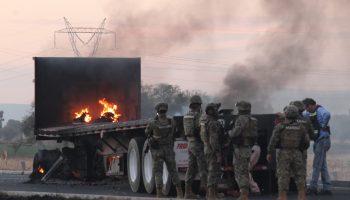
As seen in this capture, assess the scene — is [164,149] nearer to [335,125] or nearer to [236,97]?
[236,97]

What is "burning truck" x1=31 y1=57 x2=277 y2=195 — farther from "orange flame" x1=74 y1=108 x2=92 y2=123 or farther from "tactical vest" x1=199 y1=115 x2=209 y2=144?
"tactical vest" x1=199 y1=115 x2=209 y2=144

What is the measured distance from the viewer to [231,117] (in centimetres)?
1584

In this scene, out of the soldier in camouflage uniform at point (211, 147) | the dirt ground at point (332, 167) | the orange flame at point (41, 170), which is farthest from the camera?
the dirt ground at point (332, 167)

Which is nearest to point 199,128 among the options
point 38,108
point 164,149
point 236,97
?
point 164,149

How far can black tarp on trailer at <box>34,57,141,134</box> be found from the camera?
23.9 metres

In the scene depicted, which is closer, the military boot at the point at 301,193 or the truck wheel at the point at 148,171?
the military boot at the point at 301,193

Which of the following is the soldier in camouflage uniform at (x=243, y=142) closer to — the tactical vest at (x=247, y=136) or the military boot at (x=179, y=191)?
the tactical vest at (x=247, y=136)

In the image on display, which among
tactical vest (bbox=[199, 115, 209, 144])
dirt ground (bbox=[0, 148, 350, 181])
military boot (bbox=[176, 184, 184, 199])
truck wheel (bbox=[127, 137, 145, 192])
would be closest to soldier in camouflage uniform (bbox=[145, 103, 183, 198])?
military boot (bbox=[176, 184, 184, 199])

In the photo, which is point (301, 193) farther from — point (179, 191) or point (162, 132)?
point (162, 132)

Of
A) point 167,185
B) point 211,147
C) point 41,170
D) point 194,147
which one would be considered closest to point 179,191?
point 194,147

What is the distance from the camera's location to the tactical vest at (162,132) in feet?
50.5

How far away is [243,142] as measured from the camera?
14.0m

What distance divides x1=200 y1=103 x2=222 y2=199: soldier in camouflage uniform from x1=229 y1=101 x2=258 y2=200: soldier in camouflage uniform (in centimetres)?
58

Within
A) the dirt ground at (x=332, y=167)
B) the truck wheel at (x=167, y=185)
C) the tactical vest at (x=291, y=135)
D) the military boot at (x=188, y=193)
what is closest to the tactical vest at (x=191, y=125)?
the military boot at (x=188, y=193)
